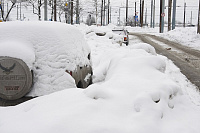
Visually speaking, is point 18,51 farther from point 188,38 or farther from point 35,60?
point 188,38

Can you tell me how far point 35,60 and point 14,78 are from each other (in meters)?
0.42

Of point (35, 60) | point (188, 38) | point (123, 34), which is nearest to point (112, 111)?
point (35, 60)

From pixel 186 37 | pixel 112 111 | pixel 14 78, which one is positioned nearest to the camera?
pixel 112 111

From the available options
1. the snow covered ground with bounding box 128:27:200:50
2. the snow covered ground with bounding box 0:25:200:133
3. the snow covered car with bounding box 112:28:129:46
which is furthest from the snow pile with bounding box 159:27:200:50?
the snow covered ground with bounding box 0:25:200:133

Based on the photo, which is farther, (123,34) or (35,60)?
(123,34)

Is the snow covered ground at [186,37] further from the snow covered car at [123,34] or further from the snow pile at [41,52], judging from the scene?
the snow pile at [41,52]

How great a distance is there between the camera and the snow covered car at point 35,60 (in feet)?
10.8

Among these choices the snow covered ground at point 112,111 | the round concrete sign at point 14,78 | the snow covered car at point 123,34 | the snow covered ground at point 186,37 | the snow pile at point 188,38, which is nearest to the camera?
the snow covered ground at point 112,111

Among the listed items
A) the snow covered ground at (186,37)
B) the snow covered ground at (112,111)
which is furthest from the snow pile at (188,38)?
the snow covered ground at (112,111)

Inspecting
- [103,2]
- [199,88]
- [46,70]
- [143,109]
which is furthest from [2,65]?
[103,2]

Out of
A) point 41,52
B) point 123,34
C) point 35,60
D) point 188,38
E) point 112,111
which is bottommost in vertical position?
point 112,111

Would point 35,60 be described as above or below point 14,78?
above

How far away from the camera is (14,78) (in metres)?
3.30

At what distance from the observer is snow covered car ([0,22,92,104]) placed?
3295 millimetres
